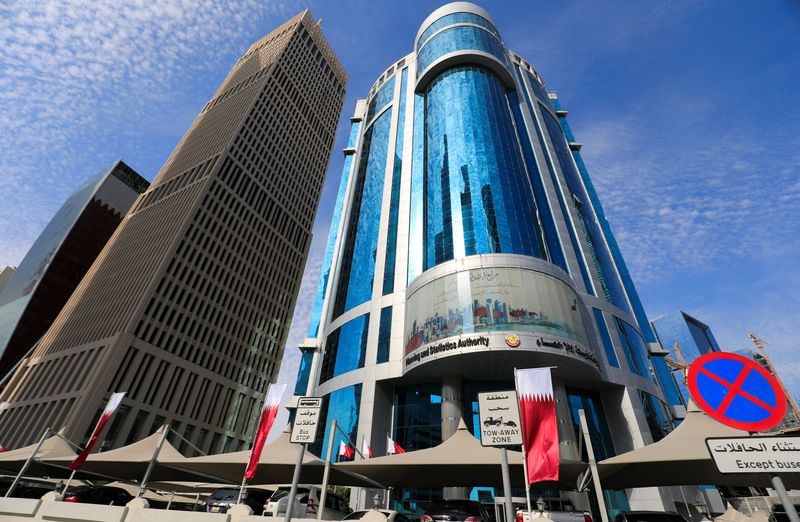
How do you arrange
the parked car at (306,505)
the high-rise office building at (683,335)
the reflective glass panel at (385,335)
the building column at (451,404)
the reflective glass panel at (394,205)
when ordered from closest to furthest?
1. the parked car at (306,505)
2. the building column at (451,404)
3. the reflective glass panel at (385,335)
4. the reflective glass panel at (394,205)
5. the high-rise office building at (683,335)

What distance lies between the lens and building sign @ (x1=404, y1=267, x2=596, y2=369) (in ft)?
95.2

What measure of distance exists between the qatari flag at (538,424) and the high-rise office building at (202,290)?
62619mm

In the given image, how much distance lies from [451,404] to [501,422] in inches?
1009

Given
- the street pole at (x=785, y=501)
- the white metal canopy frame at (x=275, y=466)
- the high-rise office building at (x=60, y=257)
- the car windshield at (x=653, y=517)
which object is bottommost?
the street pole at (x=785, y=501)

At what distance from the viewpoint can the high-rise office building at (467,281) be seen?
30.5 m

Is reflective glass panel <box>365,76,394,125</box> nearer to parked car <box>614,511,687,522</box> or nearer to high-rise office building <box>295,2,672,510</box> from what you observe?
high-rise office building <box>295,2,672,510</box>

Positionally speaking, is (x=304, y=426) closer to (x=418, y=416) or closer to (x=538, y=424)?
(x=538, y=424)

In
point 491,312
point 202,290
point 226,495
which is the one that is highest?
point 202,290

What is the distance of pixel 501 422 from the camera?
705cm

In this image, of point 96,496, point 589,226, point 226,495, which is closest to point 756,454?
point 226,495

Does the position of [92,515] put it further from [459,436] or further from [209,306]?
[209,306]

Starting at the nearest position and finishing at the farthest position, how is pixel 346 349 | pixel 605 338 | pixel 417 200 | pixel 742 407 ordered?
1. pixel 742 407
2. pixel 605 338
3. pixel 346 349
4. pixel 417 200

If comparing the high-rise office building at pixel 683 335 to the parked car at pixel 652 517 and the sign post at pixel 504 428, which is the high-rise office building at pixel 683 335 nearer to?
the parked car at pixel 652 517

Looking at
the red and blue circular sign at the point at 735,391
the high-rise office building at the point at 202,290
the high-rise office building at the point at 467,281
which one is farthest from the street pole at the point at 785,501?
the high-rise office building at the point at 202,290
